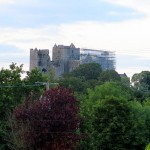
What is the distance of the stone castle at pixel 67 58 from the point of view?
133000 mm

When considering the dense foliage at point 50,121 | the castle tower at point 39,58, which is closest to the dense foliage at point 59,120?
the dense foliage at point 50,121

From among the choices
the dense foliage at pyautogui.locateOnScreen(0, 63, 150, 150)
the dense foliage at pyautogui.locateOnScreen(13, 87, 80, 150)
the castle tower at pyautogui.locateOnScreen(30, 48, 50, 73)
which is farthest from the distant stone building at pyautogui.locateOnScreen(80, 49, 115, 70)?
the dense foliage at pyautogui.locateOnScreen(13, 87, 80, 150)

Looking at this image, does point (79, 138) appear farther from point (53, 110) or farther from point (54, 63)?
point (54, 63)

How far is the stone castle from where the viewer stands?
436 ft

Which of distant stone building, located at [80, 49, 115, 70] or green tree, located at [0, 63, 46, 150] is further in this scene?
distant stone building, located at [80, 49, 115, 70]

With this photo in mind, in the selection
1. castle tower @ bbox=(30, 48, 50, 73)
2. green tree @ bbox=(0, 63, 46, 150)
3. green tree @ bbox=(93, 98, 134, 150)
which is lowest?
green tree @ bbox=(93, 98, 134, 150)

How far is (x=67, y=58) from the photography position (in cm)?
15225

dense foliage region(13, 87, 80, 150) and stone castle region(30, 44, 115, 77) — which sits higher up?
stone castle region(30, 44, 115, 77)

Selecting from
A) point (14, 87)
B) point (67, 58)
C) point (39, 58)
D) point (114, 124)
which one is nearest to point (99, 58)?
point (39, 58)

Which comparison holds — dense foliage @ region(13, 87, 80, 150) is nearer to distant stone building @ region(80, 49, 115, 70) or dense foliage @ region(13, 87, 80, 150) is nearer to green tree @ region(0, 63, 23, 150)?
green tree @ region(0, 63, 23, 150)

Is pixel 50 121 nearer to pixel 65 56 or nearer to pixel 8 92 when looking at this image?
pixel 8 92

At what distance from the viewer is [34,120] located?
2992 cm

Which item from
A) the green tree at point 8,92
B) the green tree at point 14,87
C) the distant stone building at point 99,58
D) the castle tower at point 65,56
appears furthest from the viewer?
the castle tower at point 65,56

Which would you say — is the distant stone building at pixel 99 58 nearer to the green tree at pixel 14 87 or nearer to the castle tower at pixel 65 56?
the castle tower at pixel 65 56
